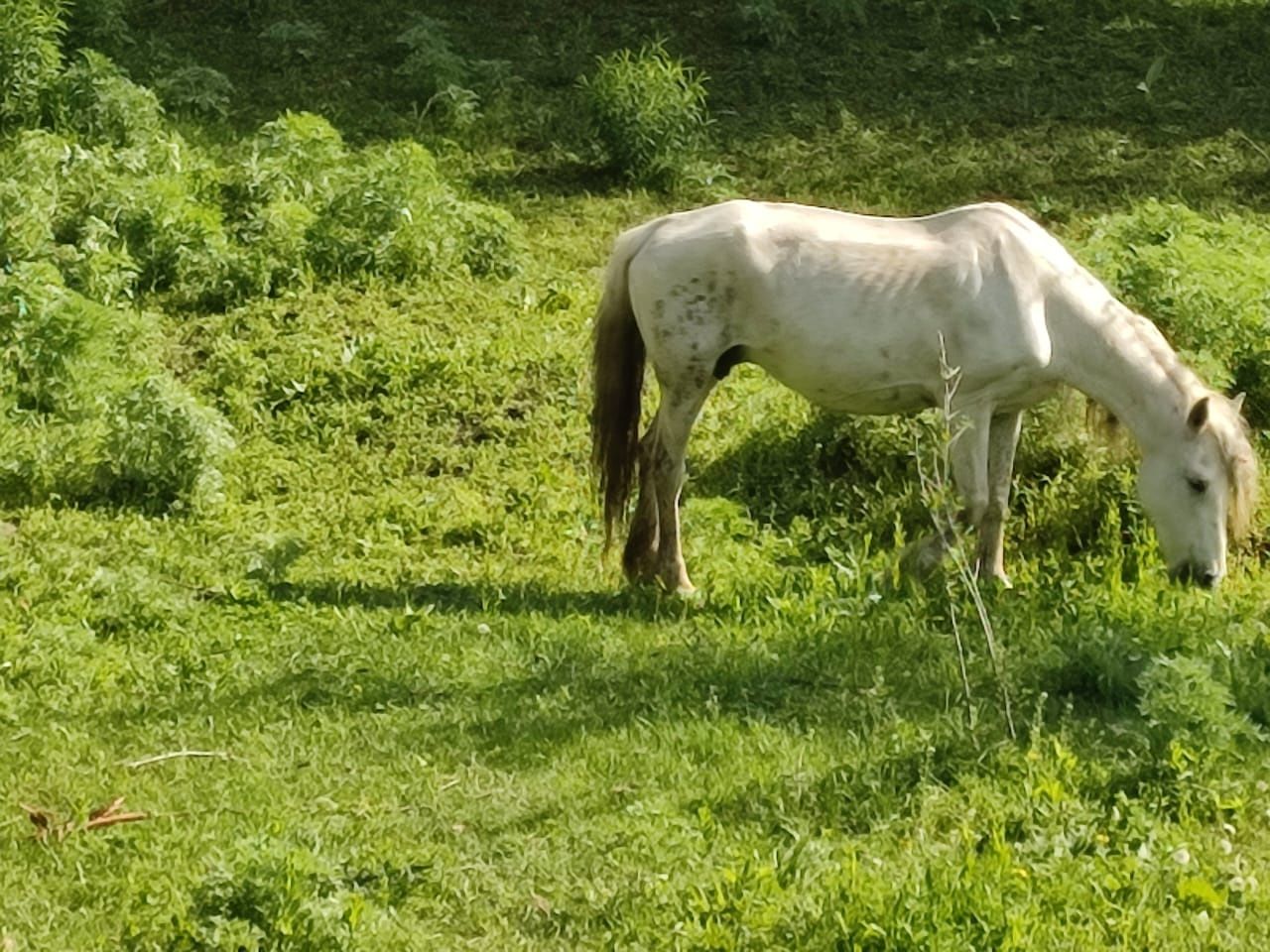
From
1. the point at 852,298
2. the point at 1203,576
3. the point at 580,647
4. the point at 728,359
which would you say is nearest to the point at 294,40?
the point at 728,359

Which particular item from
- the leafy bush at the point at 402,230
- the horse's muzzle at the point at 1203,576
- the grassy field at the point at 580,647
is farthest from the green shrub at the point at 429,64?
the horse's muzzle at the point at 1203,576

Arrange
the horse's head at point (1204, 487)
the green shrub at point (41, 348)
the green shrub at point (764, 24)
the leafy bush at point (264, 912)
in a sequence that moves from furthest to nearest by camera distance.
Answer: the green shrub at point (764, 24)
the green shrub at point (41, 348)
the horse's head at point (1204, 487)
the leafy bush at point (264, 912)

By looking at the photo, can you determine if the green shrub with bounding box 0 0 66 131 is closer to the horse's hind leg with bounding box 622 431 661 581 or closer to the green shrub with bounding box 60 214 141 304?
the green shrub with bounding box 60 214 141 304

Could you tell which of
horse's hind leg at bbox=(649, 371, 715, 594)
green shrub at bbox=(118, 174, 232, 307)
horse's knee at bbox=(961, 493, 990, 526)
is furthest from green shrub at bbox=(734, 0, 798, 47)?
horse's knee at bbox=(961, 493, 990, 526)

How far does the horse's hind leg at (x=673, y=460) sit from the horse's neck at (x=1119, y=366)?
154 cm

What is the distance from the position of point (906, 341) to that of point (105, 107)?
7.33 m

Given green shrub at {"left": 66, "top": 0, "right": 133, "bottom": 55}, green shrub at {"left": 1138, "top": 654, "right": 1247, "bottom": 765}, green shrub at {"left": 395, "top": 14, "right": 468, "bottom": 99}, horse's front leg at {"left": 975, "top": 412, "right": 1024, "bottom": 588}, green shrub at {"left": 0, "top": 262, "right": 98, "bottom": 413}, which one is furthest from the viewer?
green shrub at {"left": 66, "top": 0, "right": 133, "bottom": 55}

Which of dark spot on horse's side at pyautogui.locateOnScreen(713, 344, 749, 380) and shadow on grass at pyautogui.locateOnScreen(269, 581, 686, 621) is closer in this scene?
shadow on grass at pyautogui.locateOnScreen(269, 581, 686, 621)

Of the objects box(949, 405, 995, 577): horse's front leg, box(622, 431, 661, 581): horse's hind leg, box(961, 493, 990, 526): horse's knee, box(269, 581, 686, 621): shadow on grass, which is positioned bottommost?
box(269, 581, 686, 621): shadow on grass

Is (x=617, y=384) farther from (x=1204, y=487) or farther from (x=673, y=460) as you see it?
(x=1204, y=487)

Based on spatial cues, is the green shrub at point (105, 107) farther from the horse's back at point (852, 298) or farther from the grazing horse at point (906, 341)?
the horse's back at point (852, 298)

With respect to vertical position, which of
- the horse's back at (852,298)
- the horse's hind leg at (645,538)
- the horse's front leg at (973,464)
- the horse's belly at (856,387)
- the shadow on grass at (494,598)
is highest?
the horse's back at (852,298)

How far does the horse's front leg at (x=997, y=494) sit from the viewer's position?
345 inches

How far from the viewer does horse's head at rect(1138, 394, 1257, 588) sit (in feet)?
27.5
